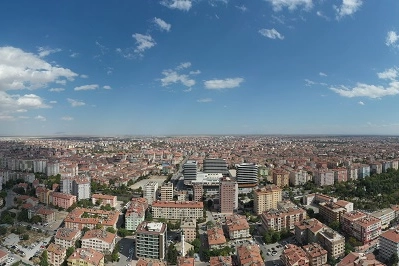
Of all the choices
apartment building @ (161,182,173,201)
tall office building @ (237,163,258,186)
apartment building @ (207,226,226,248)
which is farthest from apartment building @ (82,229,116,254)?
tall office building @ (237,163,258,186)

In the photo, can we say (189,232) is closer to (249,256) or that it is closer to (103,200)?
(249,256)

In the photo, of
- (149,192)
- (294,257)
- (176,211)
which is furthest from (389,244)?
(149,192)

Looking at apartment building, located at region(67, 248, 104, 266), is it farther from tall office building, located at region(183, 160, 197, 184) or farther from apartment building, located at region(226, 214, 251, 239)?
tall office building, located at region(183, 160, 197, 184)

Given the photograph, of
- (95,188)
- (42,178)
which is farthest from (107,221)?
(42,178)


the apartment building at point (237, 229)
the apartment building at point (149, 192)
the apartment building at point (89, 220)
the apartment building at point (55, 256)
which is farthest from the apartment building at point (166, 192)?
the apartment building at point (55, 256)

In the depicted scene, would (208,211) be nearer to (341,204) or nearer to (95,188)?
(341,204)

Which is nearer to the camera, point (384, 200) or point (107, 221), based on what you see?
point (107, 221)
